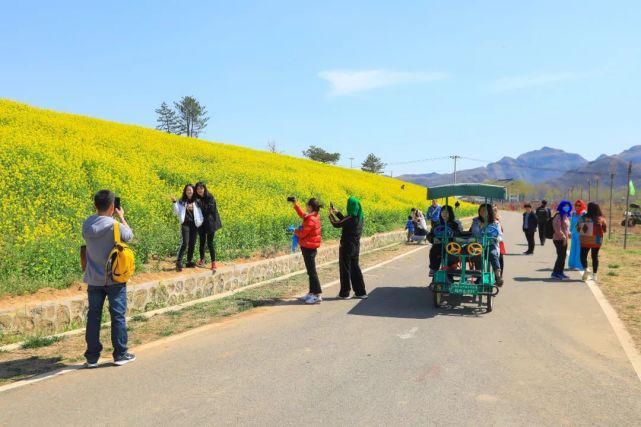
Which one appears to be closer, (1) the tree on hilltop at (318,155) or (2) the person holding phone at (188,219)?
(2) the person holding phone at (188,219)

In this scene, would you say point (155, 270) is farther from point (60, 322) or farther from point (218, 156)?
point (218, 156)

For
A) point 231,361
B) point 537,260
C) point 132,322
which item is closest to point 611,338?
point 231,361

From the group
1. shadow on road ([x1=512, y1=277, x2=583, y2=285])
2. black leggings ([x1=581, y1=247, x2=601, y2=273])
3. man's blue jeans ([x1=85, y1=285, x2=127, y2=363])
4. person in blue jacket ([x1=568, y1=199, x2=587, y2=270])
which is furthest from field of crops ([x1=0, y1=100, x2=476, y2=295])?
person in blue jacket ([x1=568, y1=199, x2=587, y2=270])

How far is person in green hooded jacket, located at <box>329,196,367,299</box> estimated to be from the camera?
940 centimetres

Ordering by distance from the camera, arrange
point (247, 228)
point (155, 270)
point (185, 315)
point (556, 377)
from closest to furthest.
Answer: point (556, 377) < point (185, 315) < point (155, 270) < point (247, 228)

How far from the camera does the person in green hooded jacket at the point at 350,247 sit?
9.40 m

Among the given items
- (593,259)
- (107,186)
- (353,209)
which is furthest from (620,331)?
(107,186)

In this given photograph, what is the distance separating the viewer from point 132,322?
7.39 meters

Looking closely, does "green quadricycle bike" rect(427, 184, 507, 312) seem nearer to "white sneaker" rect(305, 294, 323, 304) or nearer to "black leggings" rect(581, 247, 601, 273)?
"white sneaker" rect(305, 294, 323, 304)

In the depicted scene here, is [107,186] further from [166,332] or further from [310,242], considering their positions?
[166,332]

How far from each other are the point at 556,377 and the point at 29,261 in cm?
722

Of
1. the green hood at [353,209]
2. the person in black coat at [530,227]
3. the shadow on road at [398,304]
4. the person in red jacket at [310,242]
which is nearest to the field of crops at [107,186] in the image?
the person in red jacket at [310,242]

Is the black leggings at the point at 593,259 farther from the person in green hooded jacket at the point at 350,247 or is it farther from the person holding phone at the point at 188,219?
the person holding phone at the point at 188,219

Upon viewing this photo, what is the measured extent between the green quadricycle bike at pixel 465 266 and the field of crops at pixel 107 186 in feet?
16.9
